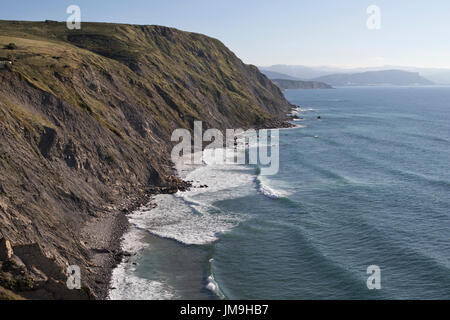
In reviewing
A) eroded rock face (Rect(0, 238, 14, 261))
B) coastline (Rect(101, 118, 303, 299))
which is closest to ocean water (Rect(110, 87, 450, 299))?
coastline (Rect(101, 118, 303, 299))

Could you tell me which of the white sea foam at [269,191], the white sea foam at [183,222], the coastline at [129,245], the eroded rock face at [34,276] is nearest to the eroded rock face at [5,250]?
the eroded rock face at [34,276]

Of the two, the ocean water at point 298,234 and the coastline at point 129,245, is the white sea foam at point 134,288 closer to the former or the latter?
the ocean water at point 298,234

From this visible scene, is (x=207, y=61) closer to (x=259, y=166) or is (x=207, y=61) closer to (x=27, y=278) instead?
(x=259, y=166)

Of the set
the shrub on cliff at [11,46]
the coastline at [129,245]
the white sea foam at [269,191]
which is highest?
the shrub on cliff at [11,46]

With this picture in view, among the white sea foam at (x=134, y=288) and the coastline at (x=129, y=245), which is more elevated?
the coastline at (x=129, y=245)

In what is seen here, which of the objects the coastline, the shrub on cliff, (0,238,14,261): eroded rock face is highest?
the shrub on cliff

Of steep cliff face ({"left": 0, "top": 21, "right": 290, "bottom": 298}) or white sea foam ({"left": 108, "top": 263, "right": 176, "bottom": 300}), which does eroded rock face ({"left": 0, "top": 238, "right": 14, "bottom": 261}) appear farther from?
white sea foam ({"left": 108, "top": 263, "right": 176, "bottom": 300})
